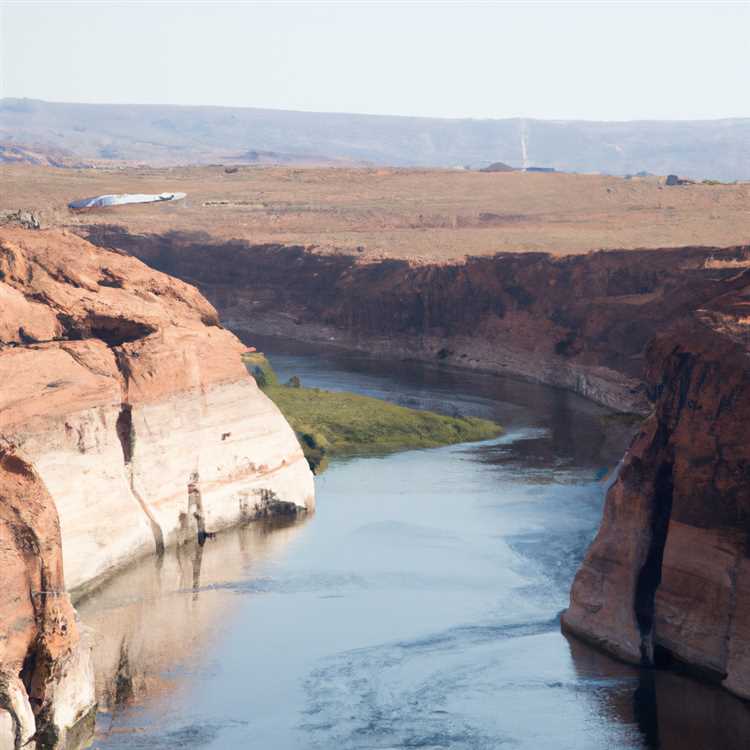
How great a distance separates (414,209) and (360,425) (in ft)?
186

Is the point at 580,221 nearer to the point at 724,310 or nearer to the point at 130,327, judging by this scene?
the point at 130,327

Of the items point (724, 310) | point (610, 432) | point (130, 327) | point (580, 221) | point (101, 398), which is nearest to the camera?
point (724, 310)

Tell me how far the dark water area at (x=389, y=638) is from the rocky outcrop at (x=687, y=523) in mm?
564

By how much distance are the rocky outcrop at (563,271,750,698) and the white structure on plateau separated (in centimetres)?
7775

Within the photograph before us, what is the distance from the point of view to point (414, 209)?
339 ft

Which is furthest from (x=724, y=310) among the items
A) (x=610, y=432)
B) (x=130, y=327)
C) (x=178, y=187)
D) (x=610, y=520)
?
(x=178, y=187)

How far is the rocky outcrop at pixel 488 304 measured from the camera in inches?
2319

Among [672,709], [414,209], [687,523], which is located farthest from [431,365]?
[672,709]

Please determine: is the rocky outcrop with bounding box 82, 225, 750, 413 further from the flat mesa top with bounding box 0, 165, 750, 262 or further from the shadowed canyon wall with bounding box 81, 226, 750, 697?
the flat mesa top with bounding box 0, 165, 750, 262

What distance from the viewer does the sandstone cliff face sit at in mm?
28969

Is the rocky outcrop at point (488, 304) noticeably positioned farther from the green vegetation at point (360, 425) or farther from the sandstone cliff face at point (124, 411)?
the sandstone cliff face at point (124, 411)

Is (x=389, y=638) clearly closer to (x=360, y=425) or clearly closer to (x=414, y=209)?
(x=360, y=425)

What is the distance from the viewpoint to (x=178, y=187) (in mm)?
121500

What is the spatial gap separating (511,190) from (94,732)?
308 feet
